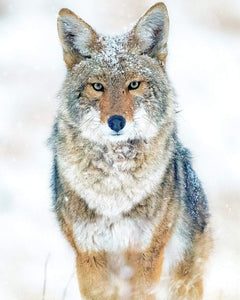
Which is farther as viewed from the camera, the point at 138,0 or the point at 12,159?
the point at 138,0

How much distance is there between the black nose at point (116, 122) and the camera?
457 cm

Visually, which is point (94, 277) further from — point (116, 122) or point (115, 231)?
point (116, 122)

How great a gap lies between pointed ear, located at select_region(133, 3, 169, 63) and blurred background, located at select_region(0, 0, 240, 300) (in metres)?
0.40

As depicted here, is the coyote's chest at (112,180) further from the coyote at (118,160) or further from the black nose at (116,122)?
the black nose at (116,122)

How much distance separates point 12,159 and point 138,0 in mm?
6234

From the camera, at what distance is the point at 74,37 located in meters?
5.00

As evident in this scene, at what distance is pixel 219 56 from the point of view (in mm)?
14188

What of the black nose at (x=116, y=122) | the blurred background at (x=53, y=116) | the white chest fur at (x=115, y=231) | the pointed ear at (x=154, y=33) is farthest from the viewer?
the blurred background at (x=53, y=116)

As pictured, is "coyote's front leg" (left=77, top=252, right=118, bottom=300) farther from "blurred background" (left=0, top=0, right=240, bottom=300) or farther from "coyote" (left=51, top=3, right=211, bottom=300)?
"blurred background" (left=0, top=0, right=240, bottom=300)

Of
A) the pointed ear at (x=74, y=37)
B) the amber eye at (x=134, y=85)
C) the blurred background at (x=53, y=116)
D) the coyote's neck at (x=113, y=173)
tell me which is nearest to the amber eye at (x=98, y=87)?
the amber eye at (x=134, y=85)

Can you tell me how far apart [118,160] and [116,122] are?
0.45 metres

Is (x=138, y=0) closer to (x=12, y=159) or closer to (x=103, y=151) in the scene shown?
(x=12, y=159)

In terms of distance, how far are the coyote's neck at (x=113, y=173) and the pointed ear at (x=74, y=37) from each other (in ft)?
2.35

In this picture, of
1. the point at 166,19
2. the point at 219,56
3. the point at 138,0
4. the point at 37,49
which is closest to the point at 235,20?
the point at 219,56
